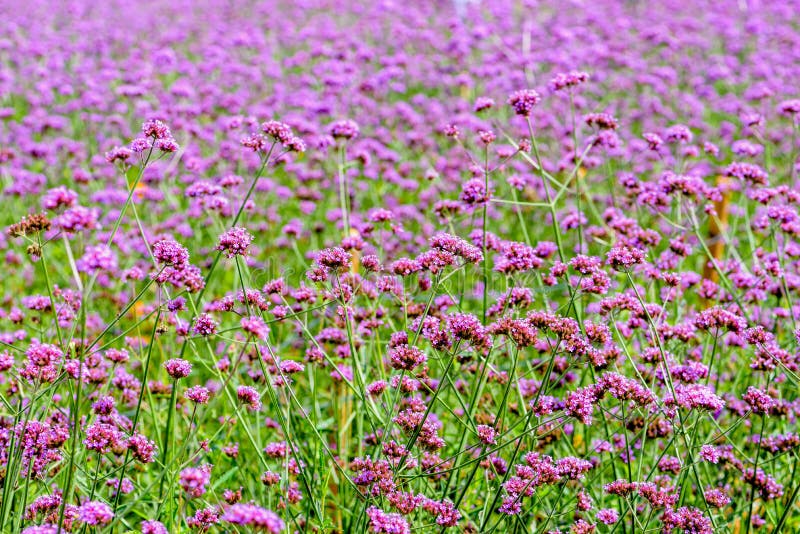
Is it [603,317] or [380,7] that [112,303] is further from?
[380,7]

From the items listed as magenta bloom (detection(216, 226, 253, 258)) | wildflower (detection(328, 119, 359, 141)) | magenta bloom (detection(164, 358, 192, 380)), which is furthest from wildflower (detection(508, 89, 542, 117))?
magenta bloom (detection(164, 358, 192, 380))

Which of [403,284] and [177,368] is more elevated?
[403,284]

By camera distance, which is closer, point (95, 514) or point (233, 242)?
point (95, 514)

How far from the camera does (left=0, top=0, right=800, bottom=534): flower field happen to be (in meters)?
2.48

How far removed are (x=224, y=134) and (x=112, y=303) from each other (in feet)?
11.3

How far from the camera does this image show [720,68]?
28.8 feet

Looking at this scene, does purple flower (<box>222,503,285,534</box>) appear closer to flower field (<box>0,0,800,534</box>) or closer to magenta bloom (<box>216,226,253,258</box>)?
flower field (<box>0,0,800,534</box>)

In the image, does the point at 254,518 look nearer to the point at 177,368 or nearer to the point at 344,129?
the point at 177,368

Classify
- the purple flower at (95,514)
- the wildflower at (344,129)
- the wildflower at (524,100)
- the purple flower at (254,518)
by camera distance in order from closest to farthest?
the purple flower at (254,518) < the purple flower at (95,514) < the wildflower at (524,100) < the wildflower at (344,129)

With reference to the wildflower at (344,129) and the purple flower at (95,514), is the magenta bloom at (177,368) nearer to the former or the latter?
the purple flower at (95,514)

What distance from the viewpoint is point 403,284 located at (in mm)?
2816

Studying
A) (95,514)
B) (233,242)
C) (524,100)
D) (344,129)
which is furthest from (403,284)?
(95,514)

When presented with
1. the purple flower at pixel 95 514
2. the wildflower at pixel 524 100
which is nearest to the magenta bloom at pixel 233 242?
the purple flower at pixel 95 514

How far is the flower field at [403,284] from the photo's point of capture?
2479 millimetres
